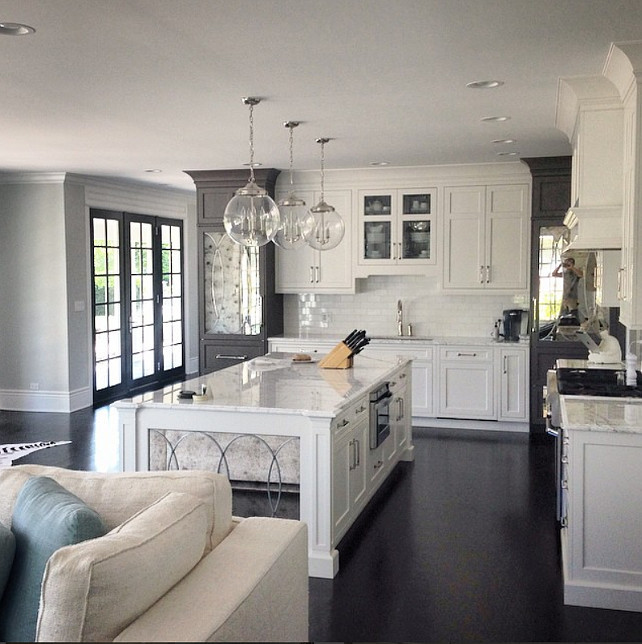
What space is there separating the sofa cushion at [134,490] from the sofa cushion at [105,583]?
39 centimetres

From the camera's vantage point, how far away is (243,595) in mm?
1993

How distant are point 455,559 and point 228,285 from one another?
15.1 ft

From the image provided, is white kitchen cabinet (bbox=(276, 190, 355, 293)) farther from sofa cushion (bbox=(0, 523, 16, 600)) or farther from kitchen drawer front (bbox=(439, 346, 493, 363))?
sofa cushion (bbox=(0, 523, 16, 600))

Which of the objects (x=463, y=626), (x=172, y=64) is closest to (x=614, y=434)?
(x=463, y=626)

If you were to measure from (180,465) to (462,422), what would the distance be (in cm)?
399

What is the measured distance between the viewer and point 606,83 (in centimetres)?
422

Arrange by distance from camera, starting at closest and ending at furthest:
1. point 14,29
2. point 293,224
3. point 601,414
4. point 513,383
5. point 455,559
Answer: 1. point 14,29
2. point 601,414
3. point 455,559
4. point 293,224
5. point 513,383

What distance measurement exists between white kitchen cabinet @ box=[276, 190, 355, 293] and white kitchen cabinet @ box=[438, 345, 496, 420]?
50.5 inches

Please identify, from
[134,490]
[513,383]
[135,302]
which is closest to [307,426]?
[134,490]

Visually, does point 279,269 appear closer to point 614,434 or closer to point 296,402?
point 296,402

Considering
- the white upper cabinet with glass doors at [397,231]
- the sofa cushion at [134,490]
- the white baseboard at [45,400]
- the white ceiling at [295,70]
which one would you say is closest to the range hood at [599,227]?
the white ceiling at [295,70]

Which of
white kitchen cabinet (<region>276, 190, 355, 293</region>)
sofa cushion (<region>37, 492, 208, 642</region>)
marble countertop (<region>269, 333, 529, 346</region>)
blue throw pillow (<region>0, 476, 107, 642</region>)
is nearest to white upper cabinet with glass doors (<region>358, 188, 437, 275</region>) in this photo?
white kitchen cabinet (<region>276, 190, 355, 293</region>)

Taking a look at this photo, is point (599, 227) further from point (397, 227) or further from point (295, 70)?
point (397, 227)

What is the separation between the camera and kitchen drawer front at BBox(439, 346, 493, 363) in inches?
293
